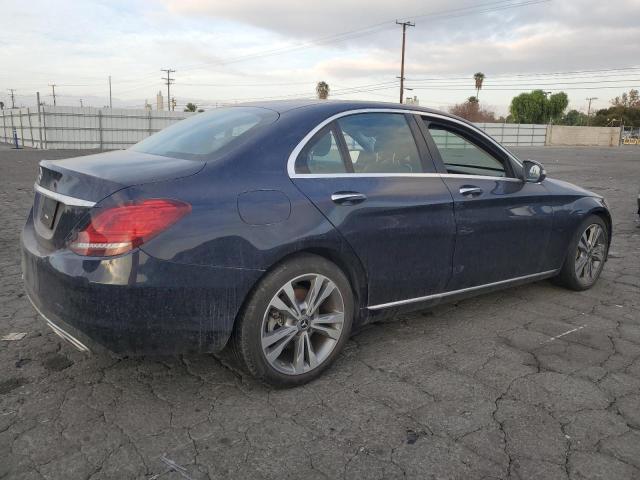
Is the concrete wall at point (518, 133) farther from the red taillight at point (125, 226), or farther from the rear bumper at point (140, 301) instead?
the red taillight at point (125, 226)

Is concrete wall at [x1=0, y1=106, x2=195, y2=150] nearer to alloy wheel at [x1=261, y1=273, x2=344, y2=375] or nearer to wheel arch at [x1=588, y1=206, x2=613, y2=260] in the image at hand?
wheel arch at [x1=588, y1=206, x2=613, y2=260]

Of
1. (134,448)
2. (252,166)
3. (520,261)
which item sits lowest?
(134,448)

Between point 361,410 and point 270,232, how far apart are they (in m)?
Answer: 1.02

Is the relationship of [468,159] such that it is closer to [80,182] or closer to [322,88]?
[80,182]

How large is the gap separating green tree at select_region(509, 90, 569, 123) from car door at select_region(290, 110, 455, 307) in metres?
78.9

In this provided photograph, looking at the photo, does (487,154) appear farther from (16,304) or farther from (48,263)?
(16,304)

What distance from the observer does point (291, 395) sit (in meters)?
2.99

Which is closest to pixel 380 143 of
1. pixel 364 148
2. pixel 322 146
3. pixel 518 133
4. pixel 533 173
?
pixel 364 148

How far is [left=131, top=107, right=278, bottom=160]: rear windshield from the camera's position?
10.1 ft

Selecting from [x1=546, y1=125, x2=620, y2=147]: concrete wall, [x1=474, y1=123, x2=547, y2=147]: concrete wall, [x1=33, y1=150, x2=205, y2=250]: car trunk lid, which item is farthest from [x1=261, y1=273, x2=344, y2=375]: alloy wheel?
[x1=546, y1=125, x2=620, y2=147]: concrete wall

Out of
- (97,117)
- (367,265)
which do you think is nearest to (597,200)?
(367,265)

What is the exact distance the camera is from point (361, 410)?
2.84 meters

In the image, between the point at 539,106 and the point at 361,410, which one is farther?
the point at 539,106

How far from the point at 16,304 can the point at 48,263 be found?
1933mm
